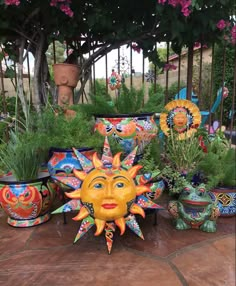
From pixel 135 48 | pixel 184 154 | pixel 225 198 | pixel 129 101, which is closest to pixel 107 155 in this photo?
pixel 129 101

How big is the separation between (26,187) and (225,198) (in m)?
1.06

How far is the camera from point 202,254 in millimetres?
1158

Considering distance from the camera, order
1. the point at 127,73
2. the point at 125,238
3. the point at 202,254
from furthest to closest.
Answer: the point at 127,73 < the point at 125,238 < the point at 202,254

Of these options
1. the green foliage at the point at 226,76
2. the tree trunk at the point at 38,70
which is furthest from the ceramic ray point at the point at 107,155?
the green foliage at the point at 226,76

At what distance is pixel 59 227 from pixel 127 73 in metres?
1.72

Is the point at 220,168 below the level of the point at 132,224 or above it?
above

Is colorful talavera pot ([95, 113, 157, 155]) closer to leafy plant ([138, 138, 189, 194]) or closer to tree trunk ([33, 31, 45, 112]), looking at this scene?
leafy plant ([138, 138, 189, 194])

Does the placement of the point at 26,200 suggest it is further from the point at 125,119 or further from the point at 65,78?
the point at 65,78

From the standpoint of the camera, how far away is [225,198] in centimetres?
150

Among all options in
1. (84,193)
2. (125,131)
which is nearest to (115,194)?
(84,193)

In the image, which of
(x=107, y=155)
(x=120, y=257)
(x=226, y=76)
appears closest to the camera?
(x=120, y=257)

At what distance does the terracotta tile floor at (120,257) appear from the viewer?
1000 millimetres

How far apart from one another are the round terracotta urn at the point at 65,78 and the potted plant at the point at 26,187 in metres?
0.63

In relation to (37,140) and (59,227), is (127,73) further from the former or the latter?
(59,227)
